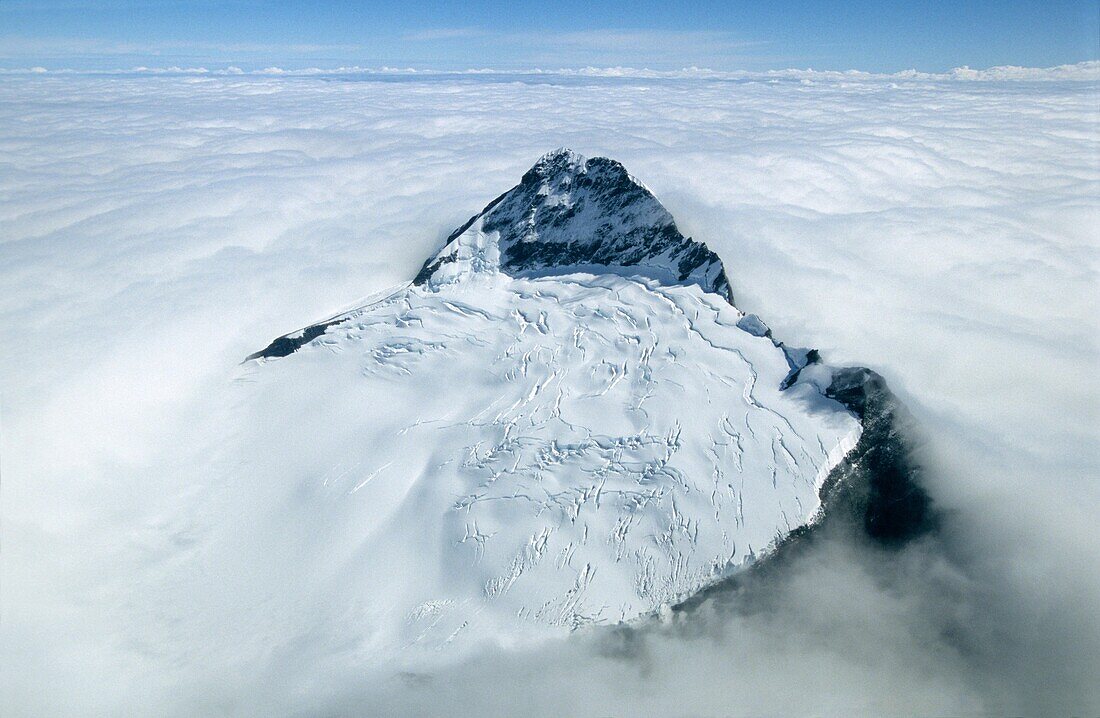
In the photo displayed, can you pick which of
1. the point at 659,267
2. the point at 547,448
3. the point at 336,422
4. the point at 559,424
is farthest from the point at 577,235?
the point at 336,422

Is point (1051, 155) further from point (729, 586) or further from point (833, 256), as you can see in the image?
Answer: point (729, 586)

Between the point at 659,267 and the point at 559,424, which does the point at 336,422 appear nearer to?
the point at 559,424

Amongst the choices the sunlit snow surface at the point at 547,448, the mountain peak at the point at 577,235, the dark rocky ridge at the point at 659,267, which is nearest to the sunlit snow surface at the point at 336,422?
the sunlit snow surface at the point at 547,448

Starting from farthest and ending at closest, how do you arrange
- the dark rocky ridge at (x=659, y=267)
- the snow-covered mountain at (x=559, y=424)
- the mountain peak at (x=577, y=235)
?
1. the mountain peak at (x=577, y=235)
2. the dark rocky ridge at (x=659, y=267)
3. the snow-covered mountain at (x=559, y=424)

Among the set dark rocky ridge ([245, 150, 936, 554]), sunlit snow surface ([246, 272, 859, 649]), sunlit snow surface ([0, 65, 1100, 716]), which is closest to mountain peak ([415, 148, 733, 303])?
dark rocky ridge ([245, 150, 936, 554])

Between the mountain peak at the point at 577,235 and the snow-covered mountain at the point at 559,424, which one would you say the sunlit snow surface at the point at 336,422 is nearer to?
the snow-covered mountain at the point at 559,424

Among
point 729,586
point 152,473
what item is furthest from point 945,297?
point 152,473

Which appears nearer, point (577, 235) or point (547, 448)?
point (547, 448)
